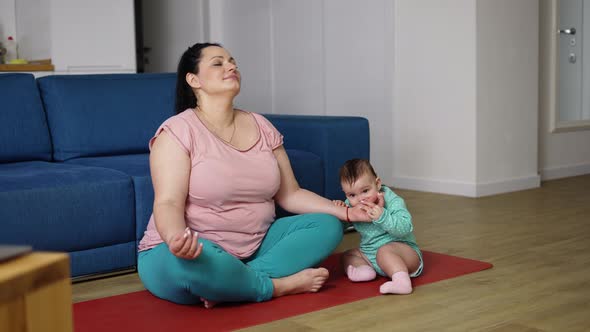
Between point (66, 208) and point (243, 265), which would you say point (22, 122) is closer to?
point (66, 208)

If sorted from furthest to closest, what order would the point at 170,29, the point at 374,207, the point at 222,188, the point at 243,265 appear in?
the point at 170,29, the point at 374,207, the point at 222,188, the point at 243,265

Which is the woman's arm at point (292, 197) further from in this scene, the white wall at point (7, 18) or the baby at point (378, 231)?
the white wall at point (7, 18)

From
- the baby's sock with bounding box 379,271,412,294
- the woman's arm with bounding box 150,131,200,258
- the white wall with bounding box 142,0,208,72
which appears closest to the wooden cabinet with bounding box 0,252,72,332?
the woman's arm with bounding box 150,131,200,258

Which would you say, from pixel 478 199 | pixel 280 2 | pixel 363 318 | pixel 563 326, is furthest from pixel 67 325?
pixel 280 2

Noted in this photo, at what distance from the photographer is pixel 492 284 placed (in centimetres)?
267

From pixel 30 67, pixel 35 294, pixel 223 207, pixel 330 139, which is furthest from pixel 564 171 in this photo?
pixel 35 294

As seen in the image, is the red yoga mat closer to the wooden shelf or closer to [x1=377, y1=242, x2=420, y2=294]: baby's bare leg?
[x1=377, y1=242, x2=420, y2=294]: baby's bare leg

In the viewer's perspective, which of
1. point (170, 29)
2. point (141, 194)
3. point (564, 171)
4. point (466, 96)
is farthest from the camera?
point (170, 29)

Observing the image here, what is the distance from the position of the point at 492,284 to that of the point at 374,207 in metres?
0.47

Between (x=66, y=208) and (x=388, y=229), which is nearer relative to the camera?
(x=388, y=229)

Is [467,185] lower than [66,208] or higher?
lower

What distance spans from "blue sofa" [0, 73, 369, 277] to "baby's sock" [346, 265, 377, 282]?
73 cm

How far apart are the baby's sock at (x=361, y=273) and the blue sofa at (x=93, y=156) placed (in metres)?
0.73

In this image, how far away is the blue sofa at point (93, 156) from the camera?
8.86ft
